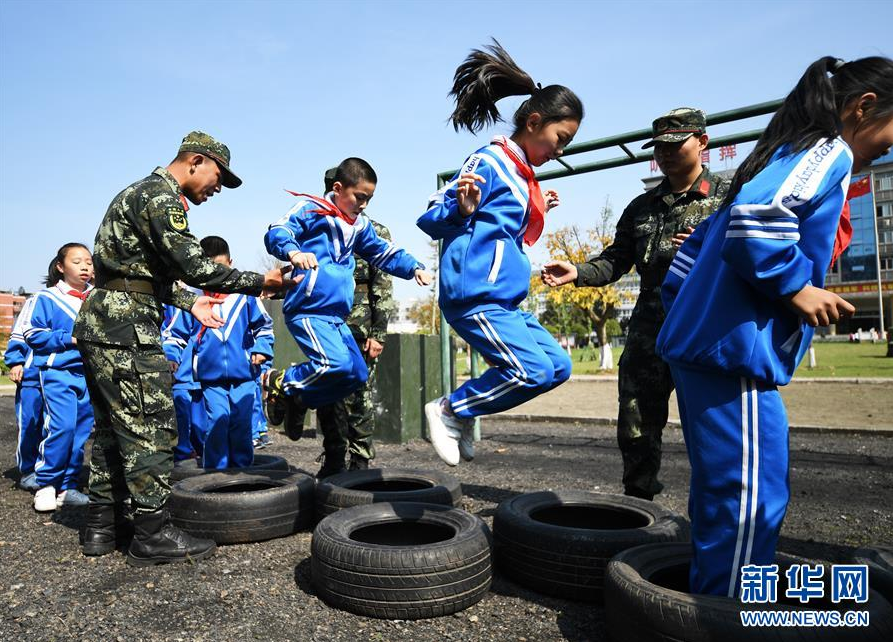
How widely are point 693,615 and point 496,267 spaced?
1580mm

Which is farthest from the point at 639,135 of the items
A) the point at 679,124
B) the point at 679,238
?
the point at 679,238

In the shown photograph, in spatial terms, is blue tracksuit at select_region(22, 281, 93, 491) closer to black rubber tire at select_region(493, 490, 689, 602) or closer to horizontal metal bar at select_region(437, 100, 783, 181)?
black rubber tire at select_region(493, 490, 689, 602)

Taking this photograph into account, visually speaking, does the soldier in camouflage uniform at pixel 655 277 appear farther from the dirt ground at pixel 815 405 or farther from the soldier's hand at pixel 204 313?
the dirt ground at pixel 815 405

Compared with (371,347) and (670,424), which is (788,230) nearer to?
(371,347)

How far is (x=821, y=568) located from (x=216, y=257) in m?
4.81

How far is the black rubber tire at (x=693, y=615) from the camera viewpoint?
1.77 meters

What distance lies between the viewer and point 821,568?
215cm

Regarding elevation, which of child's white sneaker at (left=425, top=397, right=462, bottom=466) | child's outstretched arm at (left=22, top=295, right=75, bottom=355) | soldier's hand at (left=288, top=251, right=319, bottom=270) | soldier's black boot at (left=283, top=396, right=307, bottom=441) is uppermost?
soldier's hand at (left=288, top=251, right=319, bottom=270)

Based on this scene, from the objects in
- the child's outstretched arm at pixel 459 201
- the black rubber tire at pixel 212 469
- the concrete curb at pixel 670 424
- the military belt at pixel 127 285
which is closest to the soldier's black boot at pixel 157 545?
the black rubber tire at pixel 212 469

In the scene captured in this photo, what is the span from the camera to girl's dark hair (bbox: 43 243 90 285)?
4980 mm

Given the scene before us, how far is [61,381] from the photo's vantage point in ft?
15.4

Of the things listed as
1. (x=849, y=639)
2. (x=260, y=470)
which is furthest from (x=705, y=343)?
(x=260, y=470)

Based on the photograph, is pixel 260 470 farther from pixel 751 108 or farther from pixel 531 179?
pixel 751 108

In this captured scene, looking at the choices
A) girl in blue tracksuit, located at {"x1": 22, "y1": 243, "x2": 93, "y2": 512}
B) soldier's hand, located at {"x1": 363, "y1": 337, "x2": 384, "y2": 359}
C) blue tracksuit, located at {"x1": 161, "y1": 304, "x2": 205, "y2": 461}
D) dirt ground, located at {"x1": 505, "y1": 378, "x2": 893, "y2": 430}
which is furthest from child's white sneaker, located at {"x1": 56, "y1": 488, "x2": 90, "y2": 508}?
dirt ground, located at {"x1": 505, "y1": 378, "x2": 893, "y2": 430}
